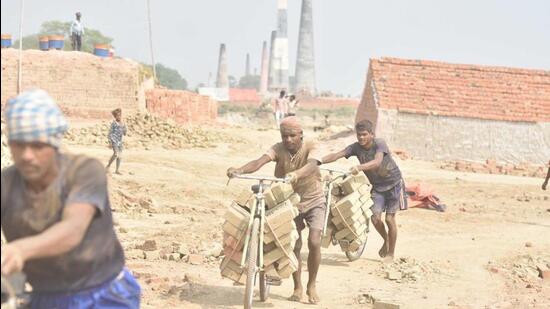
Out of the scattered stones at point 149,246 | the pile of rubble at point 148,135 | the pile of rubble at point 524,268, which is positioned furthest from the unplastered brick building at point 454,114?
the scattered stones at point 149,246

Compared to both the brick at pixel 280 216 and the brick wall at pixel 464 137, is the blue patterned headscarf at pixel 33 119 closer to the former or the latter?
the brick at pixel 280 216

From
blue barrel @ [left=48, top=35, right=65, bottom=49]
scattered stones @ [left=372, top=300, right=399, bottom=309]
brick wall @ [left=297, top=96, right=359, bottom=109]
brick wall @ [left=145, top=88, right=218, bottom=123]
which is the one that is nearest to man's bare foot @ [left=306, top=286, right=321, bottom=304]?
scattered stones @ [left=372, top=300, right=399, bottom=309]

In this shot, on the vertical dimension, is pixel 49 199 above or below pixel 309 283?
above

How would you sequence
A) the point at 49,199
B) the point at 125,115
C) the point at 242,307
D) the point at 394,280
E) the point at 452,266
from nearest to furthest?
the point at 49,199 < the point at 242,307 < the point at 394,280 < the point at 452,266 < the point at 125,115

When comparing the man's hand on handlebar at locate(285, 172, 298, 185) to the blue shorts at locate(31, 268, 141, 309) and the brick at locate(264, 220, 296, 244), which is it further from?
the blue shorts at locate(31, 268, 141, 309)

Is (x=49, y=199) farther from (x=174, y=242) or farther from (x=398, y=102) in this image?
Result: (x=398, y=102)

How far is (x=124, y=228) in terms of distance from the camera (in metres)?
12.7

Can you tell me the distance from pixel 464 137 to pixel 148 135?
9.92 m

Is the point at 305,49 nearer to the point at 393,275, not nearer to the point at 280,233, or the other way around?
the point at 393,275

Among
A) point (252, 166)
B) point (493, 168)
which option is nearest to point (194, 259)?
point (252, 166)

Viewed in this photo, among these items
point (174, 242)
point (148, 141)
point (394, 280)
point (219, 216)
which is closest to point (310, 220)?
point (394, 280)

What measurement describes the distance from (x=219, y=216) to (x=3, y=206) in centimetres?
1148

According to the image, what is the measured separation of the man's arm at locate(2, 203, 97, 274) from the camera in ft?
11.1

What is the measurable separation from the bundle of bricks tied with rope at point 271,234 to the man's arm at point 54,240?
439 centimetres
